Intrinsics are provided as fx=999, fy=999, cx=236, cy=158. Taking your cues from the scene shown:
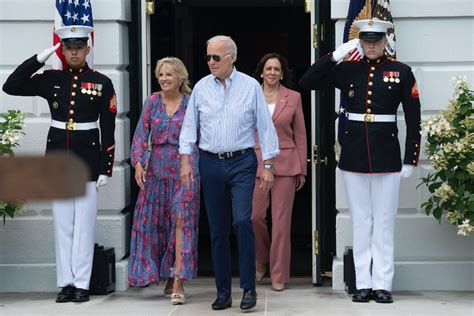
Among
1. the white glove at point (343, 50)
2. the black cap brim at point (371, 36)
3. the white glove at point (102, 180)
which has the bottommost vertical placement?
the white glove at point (102, 180)

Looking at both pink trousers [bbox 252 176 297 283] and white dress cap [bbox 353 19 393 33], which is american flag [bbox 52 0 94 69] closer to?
pink trousers [bbox 252 176 297 283]

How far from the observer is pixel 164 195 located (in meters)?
7.08

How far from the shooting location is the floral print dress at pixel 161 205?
6.97 meters

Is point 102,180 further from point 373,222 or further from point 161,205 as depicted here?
point 373,222

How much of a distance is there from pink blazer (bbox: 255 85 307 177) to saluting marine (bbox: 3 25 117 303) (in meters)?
1.29

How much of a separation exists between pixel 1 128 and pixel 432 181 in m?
3.06

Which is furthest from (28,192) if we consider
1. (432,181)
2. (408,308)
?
(432,181)

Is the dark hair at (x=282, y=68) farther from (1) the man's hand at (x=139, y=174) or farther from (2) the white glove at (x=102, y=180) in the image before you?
(2) the white glove at (x=102, y=180)

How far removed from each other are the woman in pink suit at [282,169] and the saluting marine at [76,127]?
1299 millimetres

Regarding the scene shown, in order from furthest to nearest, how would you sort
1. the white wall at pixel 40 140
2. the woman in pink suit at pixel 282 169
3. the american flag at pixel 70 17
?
the woman in pink suit at pixel 282 169
the white wall at pixel 40 140
the american flag at pixel 70 17

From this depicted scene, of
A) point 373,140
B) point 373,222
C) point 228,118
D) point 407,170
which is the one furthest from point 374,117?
point 228,118

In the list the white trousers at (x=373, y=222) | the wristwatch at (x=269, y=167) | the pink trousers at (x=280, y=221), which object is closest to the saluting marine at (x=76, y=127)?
the wristwatch at (x=269, y=167)

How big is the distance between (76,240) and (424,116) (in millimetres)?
2675

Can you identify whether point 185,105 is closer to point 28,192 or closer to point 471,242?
point 471,242
